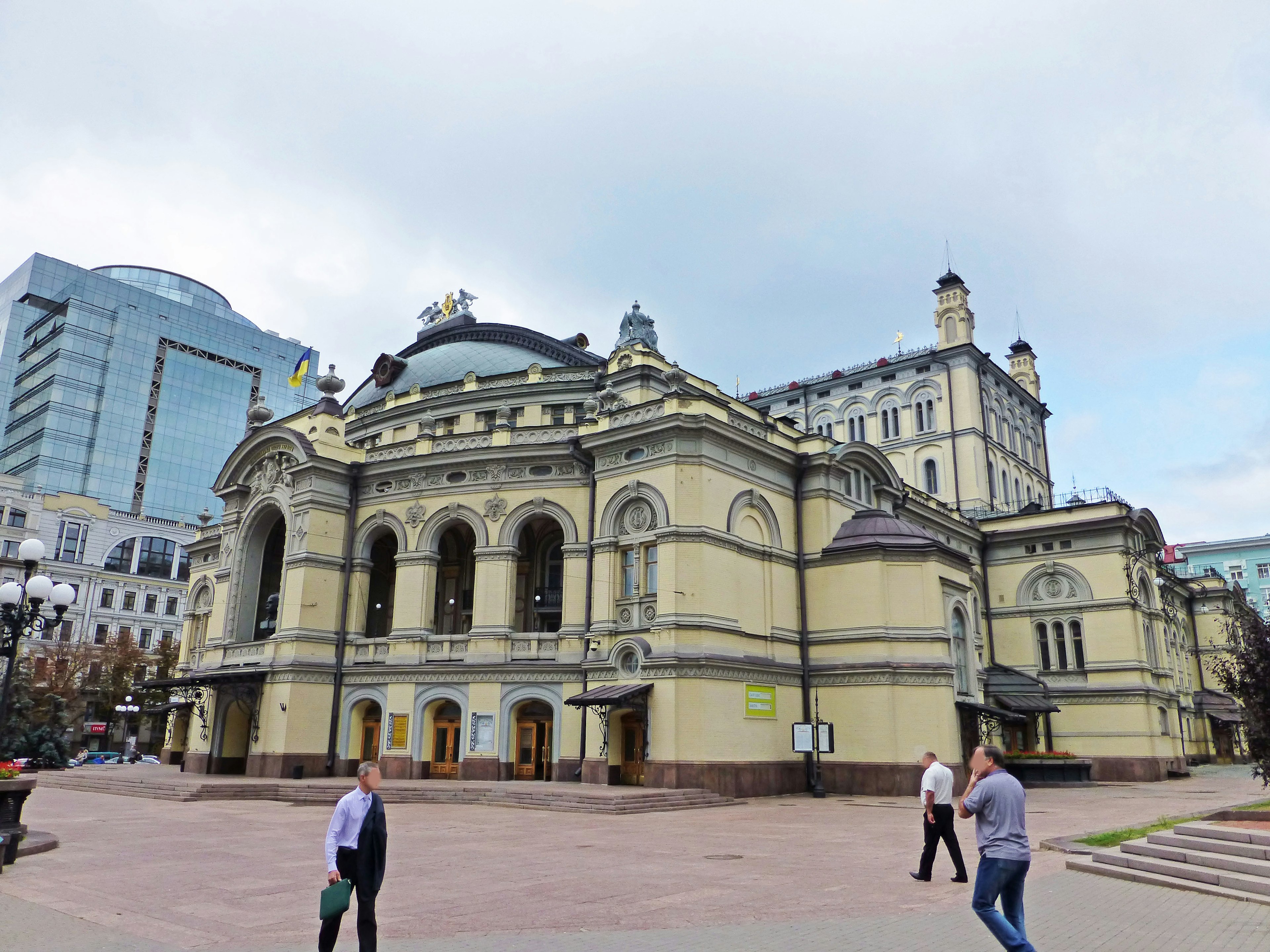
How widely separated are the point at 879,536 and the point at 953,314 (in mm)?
26275

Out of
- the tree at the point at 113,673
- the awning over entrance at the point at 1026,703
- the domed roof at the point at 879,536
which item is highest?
the domed roof at the point at 879,536

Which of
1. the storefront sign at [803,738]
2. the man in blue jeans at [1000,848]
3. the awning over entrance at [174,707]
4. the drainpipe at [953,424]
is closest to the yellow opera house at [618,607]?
the awning over entrance at [174,707]

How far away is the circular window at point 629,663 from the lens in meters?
31.4

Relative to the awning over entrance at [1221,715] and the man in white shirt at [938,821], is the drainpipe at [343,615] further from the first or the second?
the awning over entrance at [1221,715]

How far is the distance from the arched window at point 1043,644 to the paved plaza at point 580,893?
27084 mm

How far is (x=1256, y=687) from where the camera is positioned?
17.6 m

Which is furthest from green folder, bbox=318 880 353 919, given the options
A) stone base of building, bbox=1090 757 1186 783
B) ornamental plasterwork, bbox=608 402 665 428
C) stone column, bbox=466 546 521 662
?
stone base of building, bbox=1090 757 1186 783

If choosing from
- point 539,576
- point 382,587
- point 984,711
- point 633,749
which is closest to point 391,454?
point 382,587

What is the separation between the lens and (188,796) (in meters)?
30.1

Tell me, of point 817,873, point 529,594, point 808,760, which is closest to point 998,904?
point 817,873

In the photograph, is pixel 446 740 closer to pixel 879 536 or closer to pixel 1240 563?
pixel 879 536

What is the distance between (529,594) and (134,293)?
89.5 metres

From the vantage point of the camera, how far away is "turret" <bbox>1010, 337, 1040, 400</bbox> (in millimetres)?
65312

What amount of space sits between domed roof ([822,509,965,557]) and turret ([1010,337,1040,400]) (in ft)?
108
